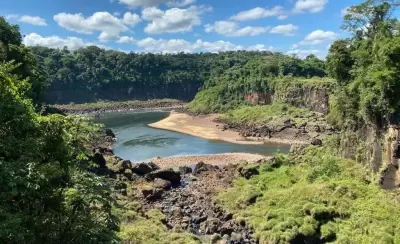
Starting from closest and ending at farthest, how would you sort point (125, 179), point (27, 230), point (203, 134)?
point (27, 230) < point (125, 179) < point (203, 134)

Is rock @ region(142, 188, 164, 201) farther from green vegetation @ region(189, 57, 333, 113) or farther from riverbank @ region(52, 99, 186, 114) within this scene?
riverbank @ region(52, 99, 186, 114)

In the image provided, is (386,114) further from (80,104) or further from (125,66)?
(125,66)

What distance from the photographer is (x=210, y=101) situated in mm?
129500

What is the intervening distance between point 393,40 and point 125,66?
166421 millimetres

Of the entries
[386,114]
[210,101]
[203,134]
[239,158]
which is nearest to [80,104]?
[210,101]

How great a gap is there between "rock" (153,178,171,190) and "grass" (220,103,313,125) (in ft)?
150

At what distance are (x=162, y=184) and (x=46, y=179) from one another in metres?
31.8

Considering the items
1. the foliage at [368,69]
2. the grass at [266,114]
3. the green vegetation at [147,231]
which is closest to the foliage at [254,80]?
the grass at [266,114]

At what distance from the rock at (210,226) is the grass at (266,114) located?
5499cm

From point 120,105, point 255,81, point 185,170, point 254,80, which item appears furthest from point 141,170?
point 120,105

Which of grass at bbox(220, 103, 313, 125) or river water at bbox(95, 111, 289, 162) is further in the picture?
grass at bbox(220, 103, 313, 125)

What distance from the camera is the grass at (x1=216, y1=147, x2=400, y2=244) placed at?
26866 millimetres

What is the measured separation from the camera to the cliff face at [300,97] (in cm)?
8775

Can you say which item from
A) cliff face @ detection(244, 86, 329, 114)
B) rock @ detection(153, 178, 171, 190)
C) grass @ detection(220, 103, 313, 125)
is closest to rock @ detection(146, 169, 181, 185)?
rock @ detection(153, 178, 171, 190)
